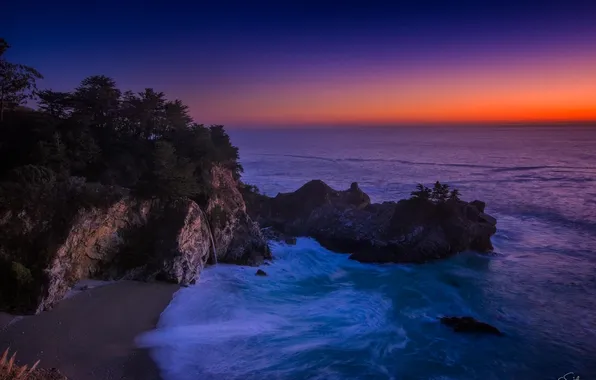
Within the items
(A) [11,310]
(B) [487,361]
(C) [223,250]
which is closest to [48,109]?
(A) [11,310]

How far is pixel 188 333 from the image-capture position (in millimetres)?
14328

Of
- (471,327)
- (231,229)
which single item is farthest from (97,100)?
(471,327)

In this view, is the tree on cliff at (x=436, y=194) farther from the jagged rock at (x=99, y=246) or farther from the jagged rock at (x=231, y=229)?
the jagged rock at (x=99, y=246)

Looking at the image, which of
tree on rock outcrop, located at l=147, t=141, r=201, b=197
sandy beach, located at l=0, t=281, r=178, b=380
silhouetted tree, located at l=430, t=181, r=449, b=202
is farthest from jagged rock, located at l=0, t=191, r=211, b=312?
silhouetted tree, located at l=430, t=181, r=449, b=202

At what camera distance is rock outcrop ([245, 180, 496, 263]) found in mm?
24312

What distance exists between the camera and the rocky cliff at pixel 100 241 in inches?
551

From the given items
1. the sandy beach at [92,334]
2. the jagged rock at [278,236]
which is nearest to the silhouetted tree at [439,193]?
the jagged rock at [278,236]

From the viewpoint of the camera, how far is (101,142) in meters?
19.8

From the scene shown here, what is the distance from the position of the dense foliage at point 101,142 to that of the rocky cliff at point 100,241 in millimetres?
910

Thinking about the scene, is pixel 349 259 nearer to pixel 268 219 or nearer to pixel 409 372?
pixel 268 219

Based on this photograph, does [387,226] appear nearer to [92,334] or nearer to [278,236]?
[278,236]

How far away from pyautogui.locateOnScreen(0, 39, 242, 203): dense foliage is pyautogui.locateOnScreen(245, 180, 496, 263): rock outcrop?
31.6 feet

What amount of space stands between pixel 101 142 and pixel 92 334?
35.6 ft

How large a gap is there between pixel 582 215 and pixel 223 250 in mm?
32037
